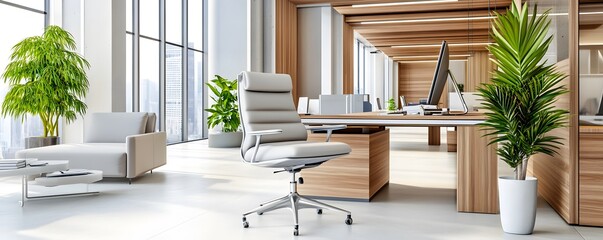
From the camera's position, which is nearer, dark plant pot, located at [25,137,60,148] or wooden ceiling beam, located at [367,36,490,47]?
dark plant pot, located at [25,137,60,148]

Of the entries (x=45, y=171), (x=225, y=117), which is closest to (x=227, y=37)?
(x=225, y=117)

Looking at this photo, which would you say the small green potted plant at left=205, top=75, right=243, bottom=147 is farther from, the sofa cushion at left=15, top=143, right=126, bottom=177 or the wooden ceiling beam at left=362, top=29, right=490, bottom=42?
the wooden ceiling beam at left=362, top=29, right=490, bottom=42

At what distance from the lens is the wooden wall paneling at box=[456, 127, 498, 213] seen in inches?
156

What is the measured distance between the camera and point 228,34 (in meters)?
12.0

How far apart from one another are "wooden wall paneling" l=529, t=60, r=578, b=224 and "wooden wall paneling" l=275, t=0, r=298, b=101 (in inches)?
301

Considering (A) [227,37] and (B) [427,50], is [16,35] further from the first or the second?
(B) [427,50]

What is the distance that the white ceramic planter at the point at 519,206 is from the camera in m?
3.33

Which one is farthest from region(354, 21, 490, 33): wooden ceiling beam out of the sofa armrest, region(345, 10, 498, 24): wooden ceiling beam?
the sofa armrest

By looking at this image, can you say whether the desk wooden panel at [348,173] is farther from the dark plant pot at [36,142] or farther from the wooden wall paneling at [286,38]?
the wooden wall paneling at [286,38]

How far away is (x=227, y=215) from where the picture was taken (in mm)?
3900

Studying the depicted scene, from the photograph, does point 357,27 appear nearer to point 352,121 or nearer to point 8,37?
point 8,37

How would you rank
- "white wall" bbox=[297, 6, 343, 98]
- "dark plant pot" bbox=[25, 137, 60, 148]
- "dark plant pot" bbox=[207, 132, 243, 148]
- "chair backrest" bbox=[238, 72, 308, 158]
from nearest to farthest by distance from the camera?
"chair backrest" bbox=[238, 72, 308, 158], "dark plant pot" bbox=[25, 137, 60, 148], "dark plant pot" bbox=[207, 132, 243, 148], "white wall" bbox=[297, 6, 343, 98]

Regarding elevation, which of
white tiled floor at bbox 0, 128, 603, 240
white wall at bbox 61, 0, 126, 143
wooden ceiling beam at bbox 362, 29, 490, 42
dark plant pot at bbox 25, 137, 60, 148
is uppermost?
wooden ceiling beam at bbox 362, 29, 490, 42

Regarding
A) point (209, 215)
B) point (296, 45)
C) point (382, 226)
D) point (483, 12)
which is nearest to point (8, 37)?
point (209, 215)
